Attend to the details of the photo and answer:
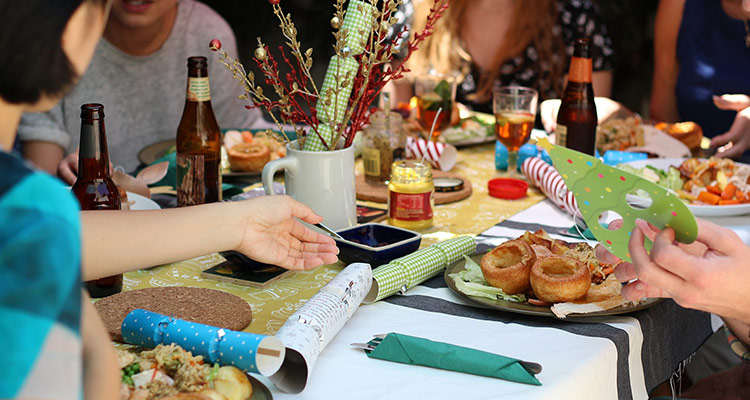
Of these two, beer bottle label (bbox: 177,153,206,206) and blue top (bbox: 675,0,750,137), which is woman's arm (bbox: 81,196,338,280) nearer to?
beer bottle label (bbox: 177,153,206,206)

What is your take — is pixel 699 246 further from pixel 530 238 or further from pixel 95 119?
pixel 95 119

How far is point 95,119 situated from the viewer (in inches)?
51.6

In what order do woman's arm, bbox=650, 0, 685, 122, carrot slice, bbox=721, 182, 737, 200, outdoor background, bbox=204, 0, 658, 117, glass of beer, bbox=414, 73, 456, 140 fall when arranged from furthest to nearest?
1. outdoor background, bbox=204, 0, 658, 117
2. woman's arm, bbox=650, 0, 685, 122
3. glass of beer, bbox=414, 73, 456, 140
4. carrot slice, bbox=721, 182, 737, 200

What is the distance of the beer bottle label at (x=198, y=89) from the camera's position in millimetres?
1682

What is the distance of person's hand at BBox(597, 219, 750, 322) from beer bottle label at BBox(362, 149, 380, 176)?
1077 millimetres

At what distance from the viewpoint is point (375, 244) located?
4.99ft

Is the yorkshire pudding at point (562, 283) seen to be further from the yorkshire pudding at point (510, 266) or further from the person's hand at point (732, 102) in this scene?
the person's hand at point (732, 102)

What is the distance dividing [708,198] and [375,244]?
0.86 m

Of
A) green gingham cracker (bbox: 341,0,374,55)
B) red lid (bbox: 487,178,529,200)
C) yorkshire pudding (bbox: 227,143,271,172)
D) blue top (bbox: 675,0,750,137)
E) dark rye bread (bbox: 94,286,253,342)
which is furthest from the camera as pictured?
blue top (bbox: 675,0,750,137)

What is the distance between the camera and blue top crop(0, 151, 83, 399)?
19.0 inches

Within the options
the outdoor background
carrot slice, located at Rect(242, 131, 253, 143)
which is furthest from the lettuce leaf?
the outdoor background

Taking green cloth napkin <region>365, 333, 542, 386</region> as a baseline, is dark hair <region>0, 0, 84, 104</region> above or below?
above

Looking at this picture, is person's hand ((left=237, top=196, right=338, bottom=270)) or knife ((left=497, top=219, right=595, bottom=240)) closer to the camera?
person's hand ((left=237, top=196, right=338, bottom=270))

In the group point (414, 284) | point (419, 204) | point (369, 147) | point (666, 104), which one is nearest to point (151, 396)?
point (414, 284)
